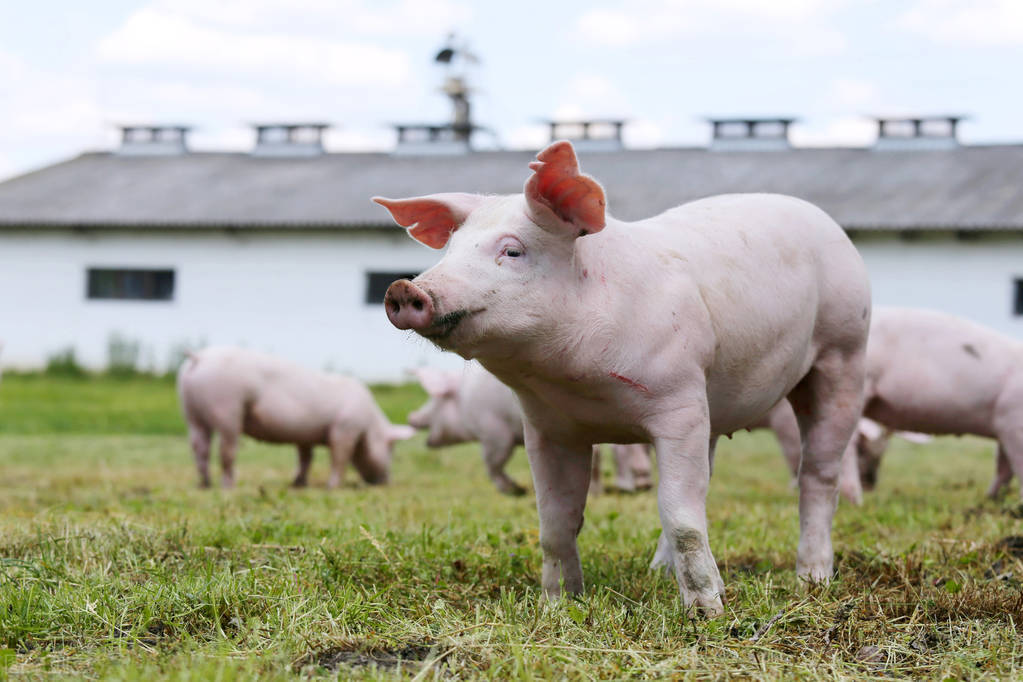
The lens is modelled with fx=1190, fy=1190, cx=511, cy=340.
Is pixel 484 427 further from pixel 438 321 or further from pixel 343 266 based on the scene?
pixel 343 266

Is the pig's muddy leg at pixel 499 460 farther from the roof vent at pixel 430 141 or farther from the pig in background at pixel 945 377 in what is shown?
the roof vent at pixel 430 141

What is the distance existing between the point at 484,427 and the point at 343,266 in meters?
14.8

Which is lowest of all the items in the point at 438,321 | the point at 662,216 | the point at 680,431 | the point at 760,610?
the point at 760,610

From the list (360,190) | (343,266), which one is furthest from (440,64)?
(343,266)

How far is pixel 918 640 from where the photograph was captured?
10.1ft

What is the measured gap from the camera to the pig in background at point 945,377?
23.5 feet

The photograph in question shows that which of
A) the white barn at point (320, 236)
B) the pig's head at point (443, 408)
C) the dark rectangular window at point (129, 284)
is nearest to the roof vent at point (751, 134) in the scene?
the white barn at point (320, 236)

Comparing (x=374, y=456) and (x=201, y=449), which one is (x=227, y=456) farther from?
(x=374, y=456)

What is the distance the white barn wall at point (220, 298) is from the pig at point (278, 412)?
1196 cm

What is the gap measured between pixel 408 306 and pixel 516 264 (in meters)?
0.42

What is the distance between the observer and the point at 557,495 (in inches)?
148

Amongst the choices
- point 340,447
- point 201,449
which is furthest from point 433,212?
point 340,447

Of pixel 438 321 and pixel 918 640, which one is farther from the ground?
pixel 438 321

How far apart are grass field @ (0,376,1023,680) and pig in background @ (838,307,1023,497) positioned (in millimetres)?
874
